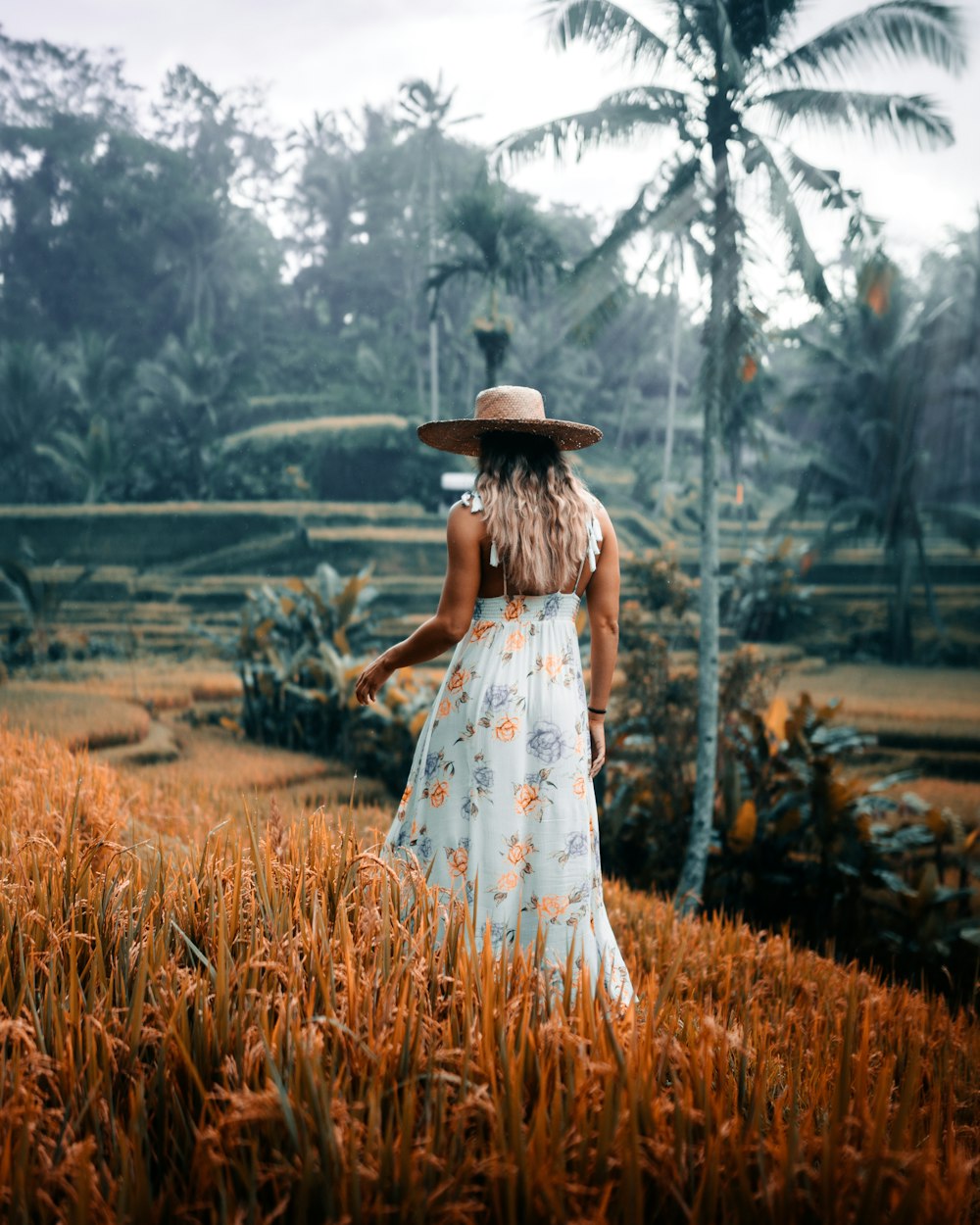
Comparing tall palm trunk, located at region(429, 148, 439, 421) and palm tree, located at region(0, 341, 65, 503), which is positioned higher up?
tall palm trunk, located at region(429, 148, 439, 421)

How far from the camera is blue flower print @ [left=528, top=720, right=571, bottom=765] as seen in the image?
1895 mm

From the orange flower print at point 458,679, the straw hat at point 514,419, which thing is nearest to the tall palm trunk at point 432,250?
the straw hat at point 514,419

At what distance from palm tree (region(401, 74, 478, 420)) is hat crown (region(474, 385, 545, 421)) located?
4820 millimetres

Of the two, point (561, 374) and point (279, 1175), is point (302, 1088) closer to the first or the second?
point (279, 1175)

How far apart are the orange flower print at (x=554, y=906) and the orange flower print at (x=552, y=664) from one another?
459 millimetres

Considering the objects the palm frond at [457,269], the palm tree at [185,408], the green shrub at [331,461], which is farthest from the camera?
the green shrub at [331,461]

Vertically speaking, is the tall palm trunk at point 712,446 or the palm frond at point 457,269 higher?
the palm frond at point 457,269

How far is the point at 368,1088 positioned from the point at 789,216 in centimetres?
496

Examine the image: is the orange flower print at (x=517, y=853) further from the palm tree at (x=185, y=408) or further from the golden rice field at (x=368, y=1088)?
the palm tree at (x=185, y=408)

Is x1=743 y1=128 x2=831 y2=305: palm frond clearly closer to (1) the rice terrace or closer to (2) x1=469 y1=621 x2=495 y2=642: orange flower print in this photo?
(1) the rice terrace

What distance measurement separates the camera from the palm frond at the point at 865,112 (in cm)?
470

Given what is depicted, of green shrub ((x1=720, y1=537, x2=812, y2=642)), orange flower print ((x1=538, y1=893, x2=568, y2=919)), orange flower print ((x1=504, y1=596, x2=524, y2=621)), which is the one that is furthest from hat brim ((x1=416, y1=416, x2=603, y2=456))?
green shrub ((x1=720, y1=537, x2=812, y2=642))

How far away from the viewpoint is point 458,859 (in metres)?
1.89


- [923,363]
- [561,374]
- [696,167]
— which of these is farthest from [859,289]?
[561,374]
